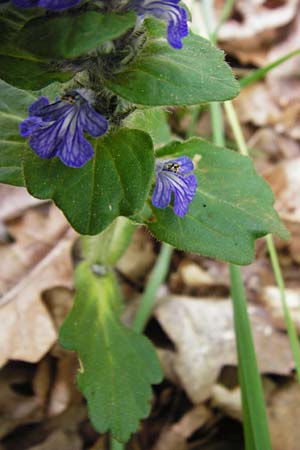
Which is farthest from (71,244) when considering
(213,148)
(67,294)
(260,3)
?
(260,3)

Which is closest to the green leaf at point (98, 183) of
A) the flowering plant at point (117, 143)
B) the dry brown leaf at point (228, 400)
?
the flowering plant at point (117, 143)

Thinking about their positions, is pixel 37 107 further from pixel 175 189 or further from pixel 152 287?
pixel 152 287

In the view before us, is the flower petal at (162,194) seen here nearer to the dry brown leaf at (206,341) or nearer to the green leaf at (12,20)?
the green leaf at (12,20)

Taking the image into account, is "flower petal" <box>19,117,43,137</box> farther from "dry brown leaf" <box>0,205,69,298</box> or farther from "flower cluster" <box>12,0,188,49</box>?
"dry brown leaf" <box>0,205,69,298</box>

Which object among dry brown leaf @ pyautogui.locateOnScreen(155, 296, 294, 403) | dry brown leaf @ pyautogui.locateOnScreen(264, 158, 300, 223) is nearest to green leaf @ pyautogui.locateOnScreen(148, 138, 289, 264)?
dry brown leaf @ pyautogui.locateOnScreen(155, 296, 294, 403)

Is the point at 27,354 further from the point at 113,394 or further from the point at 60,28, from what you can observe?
the point at 60,28

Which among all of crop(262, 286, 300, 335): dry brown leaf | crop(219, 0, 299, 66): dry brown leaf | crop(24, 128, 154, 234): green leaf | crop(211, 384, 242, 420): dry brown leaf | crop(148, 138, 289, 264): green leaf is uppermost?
crop(24, 128, 154, 234): green leaf

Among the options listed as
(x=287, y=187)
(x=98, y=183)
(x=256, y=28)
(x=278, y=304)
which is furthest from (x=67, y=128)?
(x=256, y=28)
